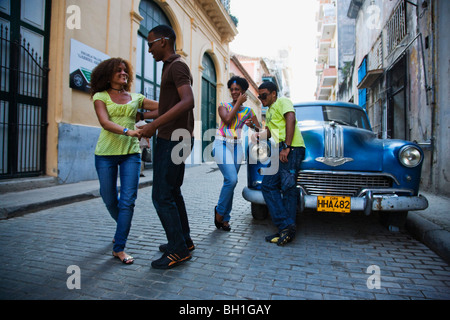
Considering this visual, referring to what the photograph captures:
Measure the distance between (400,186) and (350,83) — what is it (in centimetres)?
1689

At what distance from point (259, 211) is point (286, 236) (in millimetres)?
983

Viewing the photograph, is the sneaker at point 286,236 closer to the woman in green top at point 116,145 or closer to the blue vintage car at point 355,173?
the blue vintage car at point 355,173

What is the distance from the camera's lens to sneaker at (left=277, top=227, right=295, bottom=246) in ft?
9.75

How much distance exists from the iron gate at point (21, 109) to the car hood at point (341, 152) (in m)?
5.53

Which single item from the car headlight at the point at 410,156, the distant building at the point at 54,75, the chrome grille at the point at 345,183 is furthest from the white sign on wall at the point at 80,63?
the car headlight at the point at 410,156

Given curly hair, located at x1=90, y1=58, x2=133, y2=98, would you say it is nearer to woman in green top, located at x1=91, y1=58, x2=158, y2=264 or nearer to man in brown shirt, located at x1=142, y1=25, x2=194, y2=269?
woman in green top, located at x1=91, y1=58, x2=158, y2=264

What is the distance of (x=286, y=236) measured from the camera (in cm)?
→ 299

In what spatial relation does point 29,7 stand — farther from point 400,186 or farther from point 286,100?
point 400,186

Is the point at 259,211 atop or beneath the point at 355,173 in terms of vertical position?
beneath

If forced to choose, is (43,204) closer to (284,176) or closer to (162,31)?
(162,31)

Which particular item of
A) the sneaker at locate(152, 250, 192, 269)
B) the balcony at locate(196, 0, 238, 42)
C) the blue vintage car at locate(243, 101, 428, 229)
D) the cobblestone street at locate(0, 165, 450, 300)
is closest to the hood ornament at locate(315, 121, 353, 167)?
the blue vintage car at locate(243, 101, 428, 229)

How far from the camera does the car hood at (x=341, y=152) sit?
326cm

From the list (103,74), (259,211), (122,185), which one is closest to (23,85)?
(103,74)
